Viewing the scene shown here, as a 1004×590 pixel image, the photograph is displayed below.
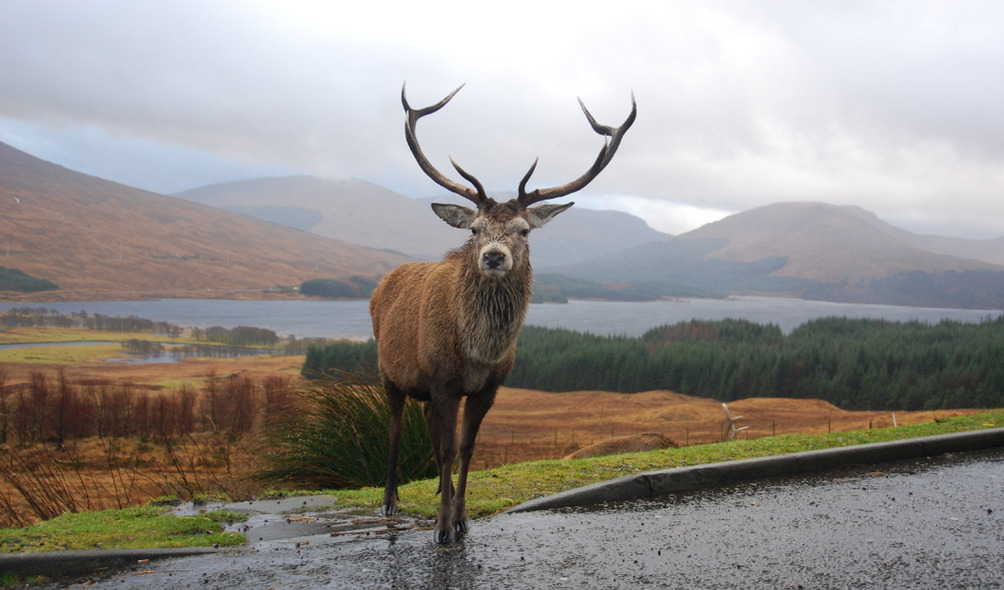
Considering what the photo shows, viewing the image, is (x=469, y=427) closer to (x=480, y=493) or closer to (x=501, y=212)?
(x=480, y=493)

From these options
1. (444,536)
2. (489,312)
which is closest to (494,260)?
(489,312)

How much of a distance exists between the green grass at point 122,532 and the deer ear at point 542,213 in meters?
3.60

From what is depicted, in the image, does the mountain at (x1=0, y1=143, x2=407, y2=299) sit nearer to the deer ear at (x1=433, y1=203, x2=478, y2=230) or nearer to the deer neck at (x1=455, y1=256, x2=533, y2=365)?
the deer ear at (x1=433, y1=203, x2=478, y2=230)

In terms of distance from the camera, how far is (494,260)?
5.68 meters

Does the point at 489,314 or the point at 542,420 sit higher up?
the point at 489,314

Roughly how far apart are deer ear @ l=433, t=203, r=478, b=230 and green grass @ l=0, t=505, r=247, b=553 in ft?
10.5

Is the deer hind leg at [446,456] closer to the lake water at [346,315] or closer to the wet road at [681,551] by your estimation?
the wet road at [681,551]

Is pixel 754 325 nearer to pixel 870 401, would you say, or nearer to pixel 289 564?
pixel 870 401

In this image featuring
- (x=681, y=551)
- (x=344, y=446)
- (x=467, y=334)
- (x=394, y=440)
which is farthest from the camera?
(x=344, y=446)

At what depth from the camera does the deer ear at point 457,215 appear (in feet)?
21.0

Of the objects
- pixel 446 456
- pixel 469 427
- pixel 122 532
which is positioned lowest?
pixel 122 532

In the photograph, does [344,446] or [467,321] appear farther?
[344,446]

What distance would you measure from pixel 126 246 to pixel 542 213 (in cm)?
13822

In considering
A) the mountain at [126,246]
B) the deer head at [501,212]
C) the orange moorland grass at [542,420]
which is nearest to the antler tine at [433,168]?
the deer head at [501,212]
